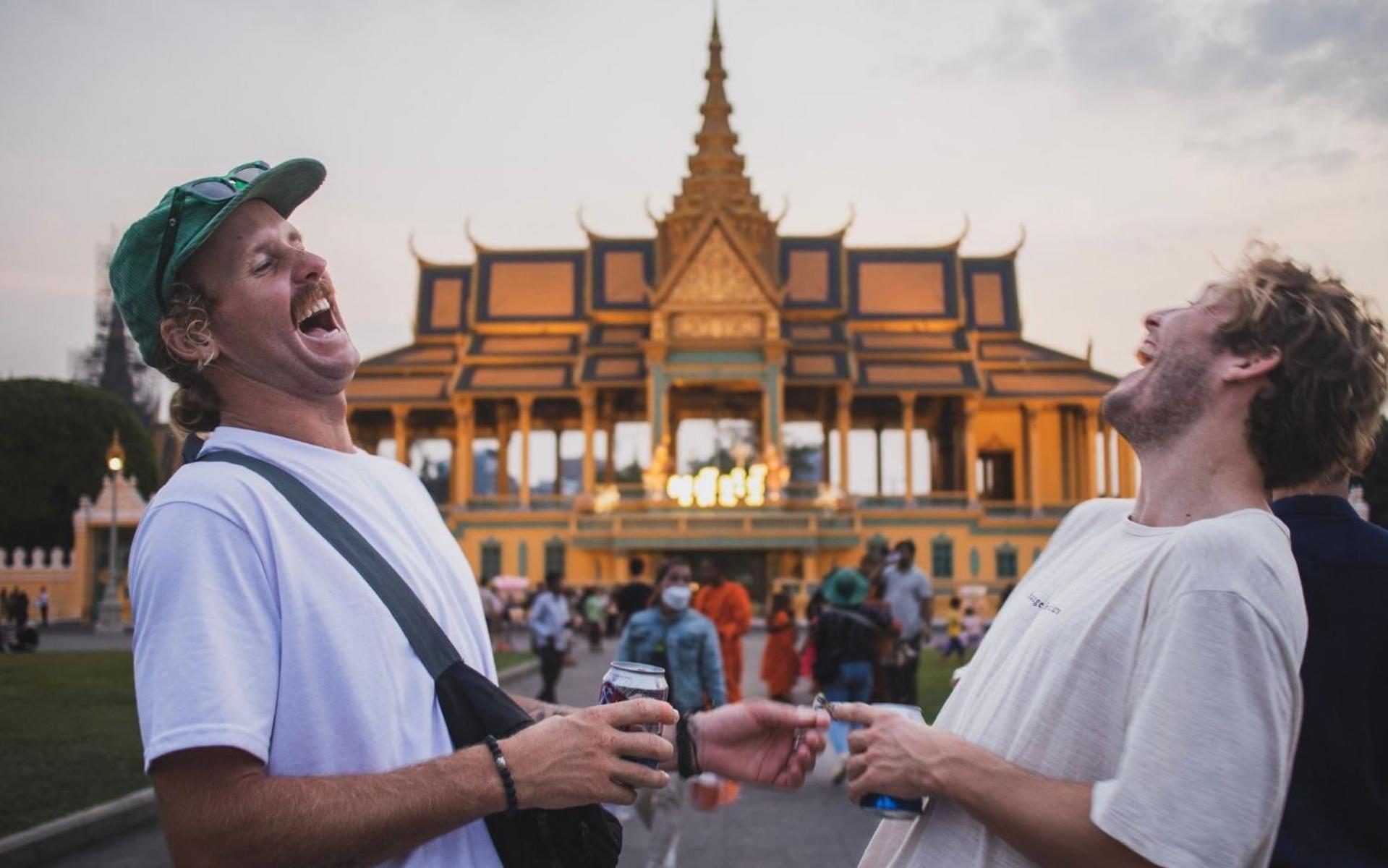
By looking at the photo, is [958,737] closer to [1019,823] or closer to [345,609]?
[1019,823]

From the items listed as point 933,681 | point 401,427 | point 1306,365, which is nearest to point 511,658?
point 933,681

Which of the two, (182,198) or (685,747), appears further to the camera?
(685,747)

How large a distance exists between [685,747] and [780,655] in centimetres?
849

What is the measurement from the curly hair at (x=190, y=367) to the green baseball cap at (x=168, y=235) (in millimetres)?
25

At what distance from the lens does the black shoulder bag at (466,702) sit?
186 centimetres

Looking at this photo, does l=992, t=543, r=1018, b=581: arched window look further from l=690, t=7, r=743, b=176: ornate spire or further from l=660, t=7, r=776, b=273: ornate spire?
l=690, t=7, r=743, b=176: ornate spire

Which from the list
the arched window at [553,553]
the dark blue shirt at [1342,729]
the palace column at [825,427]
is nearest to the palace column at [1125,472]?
the palace column at [825,427]

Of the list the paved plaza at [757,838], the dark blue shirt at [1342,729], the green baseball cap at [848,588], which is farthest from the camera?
the green baseball cap at [848,588]

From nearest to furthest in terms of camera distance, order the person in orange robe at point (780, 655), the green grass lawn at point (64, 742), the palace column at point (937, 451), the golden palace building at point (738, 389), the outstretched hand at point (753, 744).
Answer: the outstretched hand at point (753, 744) < the green grass lawn at point (64, 742) < the person in orange robe at point (780, 655) < the golden palace building at point (738, 389) < the palace column at point (937, 451)

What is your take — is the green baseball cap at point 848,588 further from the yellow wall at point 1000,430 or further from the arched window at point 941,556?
the yellow wall at point 1000,430

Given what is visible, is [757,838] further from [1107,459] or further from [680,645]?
[1107,459]

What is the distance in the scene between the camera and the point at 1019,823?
185 cm

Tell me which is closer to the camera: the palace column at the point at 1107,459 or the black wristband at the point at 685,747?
the black wristband at the point at 685,747

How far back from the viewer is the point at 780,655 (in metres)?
10.7
